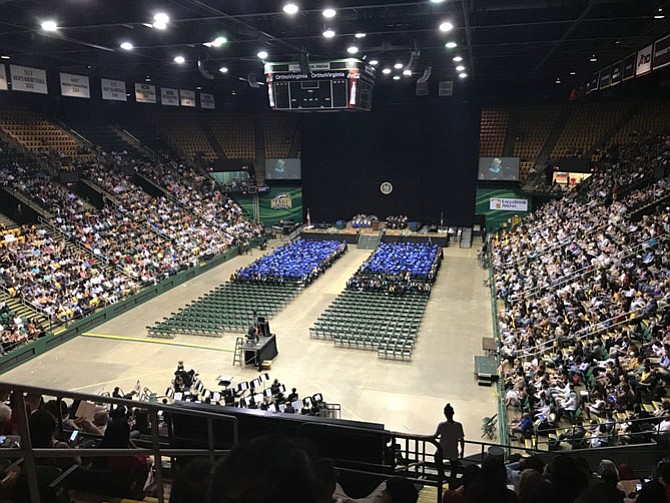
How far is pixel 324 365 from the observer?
17672mm

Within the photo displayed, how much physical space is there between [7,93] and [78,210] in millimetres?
8660

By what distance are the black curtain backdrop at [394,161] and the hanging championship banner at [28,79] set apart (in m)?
22.6

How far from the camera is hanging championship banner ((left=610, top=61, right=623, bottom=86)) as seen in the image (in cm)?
1973

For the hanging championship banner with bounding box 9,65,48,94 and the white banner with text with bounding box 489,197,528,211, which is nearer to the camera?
the hanging championship banner with bounding box 9,65,48,94

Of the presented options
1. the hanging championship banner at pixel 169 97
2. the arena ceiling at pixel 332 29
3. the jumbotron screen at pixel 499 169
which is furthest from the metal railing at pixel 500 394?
the hanging championship banner at pixel 169 97

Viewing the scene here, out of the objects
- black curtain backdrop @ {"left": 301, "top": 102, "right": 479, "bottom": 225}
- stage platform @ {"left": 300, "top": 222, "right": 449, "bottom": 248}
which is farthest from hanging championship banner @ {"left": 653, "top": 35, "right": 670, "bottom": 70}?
black curtain backdrop @ {"left": 301, "top": 102, "right": 479, "bottom": 225}

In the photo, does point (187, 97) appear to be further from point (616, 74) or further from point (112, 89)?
point (616, 74)

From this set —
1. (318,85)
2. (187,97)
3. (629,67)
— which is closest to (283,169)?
(187,97)

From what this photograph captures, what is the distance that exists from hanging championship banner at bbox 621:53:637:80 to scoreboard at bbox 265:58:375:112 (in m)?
9.17

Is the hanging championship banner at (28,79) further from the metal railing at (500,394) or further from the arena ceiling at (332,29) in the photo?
the metal railing at (500,394)

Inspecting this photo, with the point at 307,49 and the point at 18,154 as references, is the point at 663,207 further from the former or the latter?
the point at 18,154

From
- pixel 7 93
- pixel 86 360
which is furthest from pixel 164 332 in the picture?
pixel 7 93

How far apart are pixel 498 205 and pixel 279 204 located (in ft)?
58.3

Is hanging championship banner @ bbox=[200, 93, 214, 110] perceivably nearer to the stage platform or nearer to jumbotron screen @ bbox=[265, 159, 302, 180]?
jumbotron screen @ bbox=[265, 159, 302, 180]
